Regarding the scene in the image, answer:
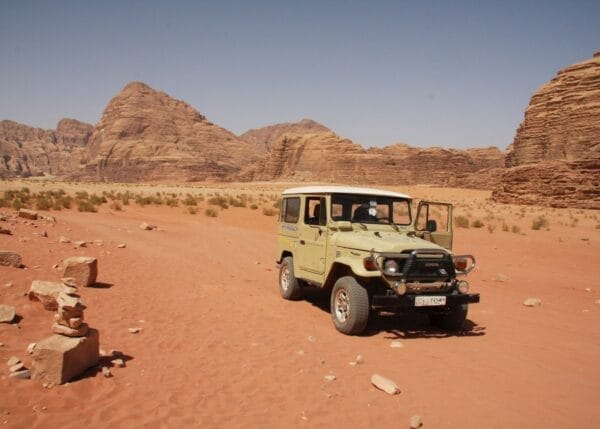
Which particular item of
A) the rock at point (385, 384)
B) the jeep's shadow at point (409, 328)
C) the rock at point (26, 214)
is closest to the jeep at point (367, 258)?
the jeep's shadow at point (409, 328)

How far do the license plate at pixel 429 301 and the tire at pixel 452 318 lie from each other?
59 cm

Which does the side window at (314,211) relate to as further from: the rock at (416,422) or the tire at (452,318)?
the rock at (416,422)

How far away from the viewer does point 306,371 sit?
17.0 feet

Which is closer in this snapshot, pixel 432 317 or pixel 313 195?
pixel 432 317

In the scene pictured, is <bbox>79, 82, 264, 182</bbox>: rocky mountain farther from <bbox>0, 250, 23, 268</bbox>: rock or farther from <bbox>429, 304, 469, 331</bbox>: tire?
<bbox>429, 304, 469, 331</bbox>: tire

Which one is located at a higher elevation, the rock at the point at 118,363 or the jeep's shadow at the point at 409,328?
the rock at the point at 118,363

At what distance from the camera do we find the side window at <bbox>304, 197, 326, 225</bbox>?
761 centimetres

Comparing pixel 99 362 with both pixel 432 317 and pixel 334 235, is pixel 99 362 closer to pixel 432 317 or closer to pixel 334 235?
pixel 334 235

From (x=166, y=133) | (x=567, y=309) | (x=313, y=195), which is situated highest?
(x=166, y=133)

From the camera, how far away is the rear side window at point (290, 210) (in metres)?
8.42

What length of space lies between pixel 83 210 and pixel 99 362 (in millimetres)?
19435

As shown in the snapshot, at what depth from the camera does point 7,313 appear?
5.65 metres

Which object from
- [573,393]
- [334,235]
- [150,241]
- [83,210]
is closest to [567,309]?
[573,393]

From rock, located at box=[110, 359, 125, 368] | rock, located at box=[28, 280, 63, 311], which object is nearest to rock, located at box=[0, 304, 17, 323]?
rock, located at box=[28, 280, 63, 311]
